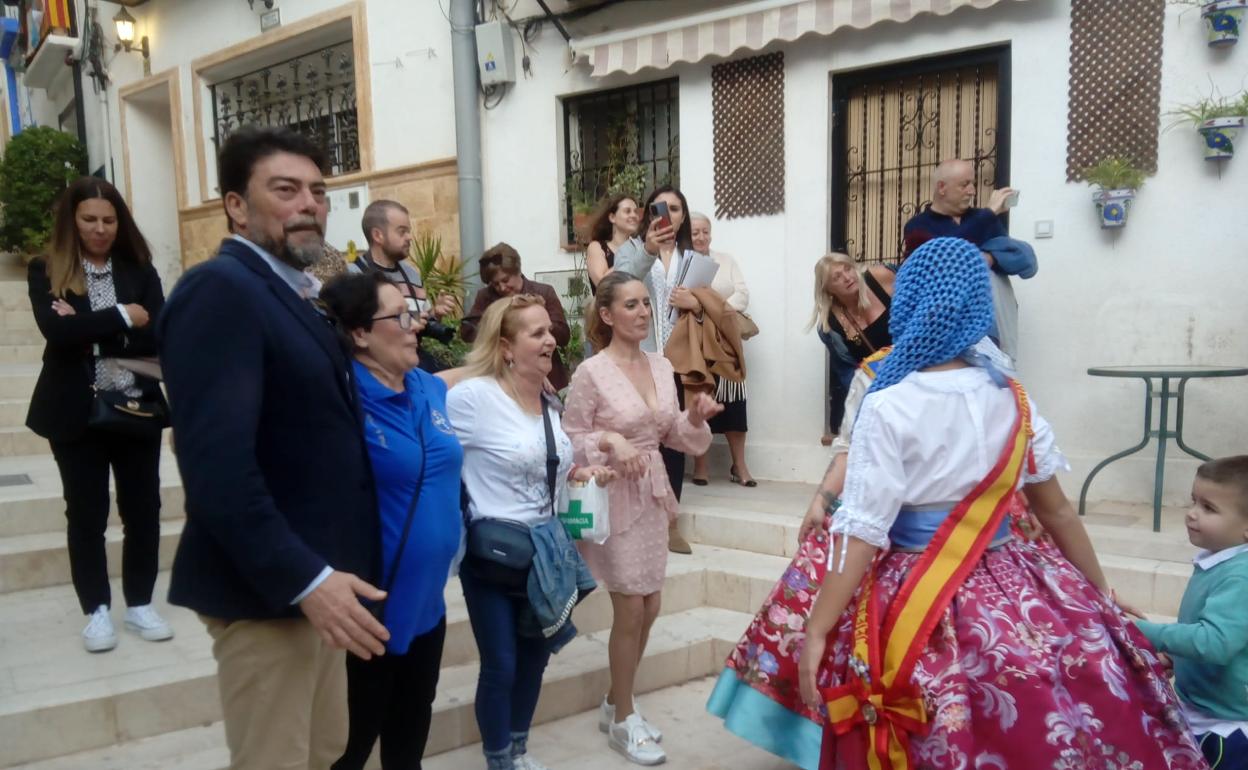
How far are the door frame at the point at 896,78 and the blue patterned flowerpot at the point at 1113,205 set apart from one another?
1.77 ft

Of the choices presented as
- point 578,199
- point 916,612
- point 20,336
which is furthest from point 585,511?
point 20,336

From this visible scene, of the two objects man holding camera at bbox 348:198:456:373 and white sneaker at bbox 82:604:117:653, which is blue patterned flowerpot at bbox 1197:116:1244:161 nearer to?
man holding camera at bbox 348:198:456:373

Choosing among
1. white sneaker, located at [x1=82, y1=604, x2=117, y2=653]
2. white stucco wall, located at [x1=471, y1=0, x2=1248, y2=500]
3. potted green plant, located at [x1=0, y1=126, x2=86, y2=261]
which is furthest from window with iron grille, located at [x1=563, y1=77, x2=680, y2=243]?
potted green plant, located at [x1=0, y1=126, x2=86, y2=261]

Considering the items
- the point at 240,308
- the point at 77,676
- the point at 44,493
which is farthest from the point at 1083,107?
the point at 44,493

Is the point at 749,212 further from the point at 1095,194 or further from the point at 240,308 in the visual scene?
the point at 240,308

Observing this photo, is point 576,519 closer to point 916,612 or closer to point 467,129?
point 916,612

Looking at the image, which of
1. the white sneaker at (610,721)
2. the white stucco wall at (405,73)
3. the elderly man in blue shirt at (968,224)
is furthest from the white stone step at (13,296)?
the elderly man in blue shirt at (968,224)

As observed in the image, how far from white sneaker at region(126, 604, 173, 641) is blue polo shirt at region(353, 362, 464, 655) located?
173cm

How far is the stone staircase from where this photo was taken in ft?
10.0

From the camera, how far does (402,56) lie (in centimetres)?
838

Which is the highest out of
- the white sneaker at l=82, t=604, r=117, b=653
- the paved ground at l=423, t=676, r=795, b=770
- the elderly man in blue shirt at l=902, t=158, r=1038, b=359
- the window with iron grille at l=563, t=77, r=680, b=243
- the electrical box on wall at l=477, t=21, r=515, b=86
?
the electrical box on wall at l=477, t=21, r=515, b=86

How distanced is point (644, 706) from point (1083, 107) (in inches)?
163

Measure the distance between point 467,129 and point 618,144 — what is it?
143 cm

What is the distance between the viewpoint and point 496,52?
748 centimetres
